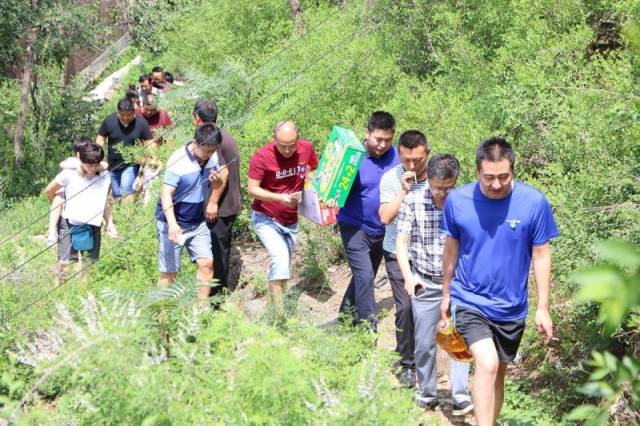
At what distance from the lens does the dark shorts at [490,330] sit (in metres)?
4.87

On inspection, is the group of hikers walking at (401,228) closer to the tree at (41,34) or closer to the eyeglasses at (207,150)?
the eyeglasses at (207,150)

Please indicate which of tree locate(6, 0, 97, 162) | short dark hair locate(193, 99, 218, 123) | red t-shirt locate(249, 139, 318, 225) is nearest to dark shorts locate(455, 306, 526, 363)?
red t-shirt locate(249, 139, 318, 225)

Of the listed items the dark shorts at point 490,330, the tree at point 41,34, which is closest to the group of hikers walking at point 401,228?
the dark shorts at point 490,330

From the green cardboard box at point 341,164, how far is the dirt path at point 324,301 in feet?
2.88

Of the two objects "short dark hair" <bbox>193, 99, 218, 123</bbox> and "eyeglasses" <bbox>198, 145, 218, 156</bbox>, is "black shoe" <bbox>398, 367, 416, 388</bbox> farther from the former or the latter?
"short dark hair" <bbox>193, 99, 218, 123</bbox>

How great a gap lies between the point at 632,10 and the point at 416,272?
261 cm

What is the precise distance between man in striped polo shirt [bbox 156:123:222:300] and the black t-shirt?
3.55m

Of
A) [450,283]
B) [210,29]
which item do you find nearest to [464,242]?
[450,283]

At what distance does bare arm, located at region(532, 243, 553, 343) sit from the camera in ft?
15.8

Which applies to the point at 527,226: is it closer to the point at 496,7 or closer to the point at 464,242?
the point at 464,242

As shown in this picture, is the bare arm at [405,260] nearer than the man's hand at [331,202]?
Yes

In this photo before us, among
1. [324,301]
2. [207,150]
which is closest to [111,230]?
[207,150]

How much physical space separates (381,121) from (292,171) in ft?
3.35

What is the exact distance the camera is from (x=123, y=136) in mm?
10664
